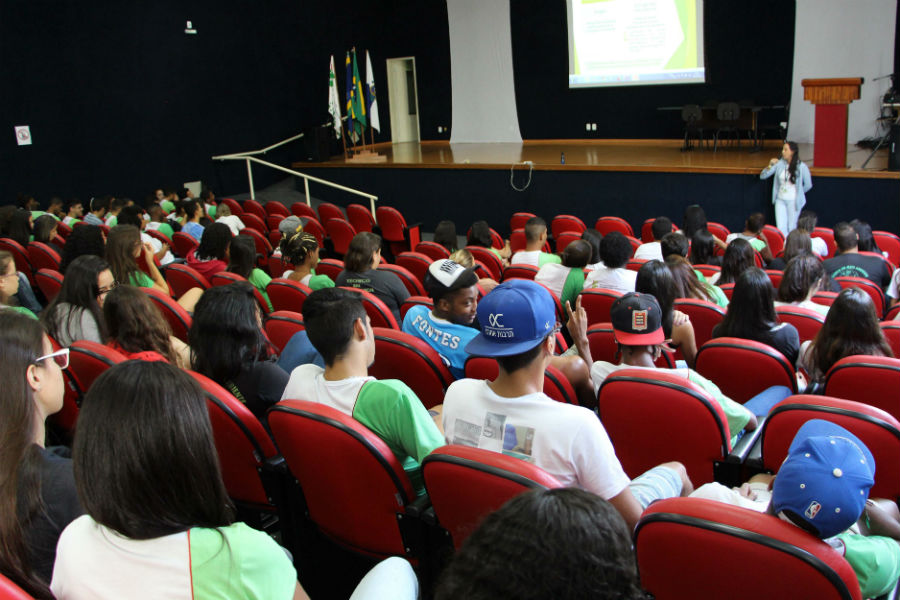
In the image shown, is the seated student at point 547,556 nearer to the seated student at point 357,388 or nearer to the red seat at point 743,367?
→ the seated student at point 357,388

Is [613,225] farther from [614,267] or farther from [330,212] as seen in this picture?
[330,212]

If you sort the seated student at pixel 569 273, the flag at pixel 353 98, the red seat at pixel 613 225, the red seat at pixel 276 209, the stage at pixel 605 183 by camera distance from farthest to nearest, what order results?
the flag at pixel 353 98 → the red seat at pixel 276 209 → the stage at pixel 605 183 → the red seat at pixel 613 225 → the seated student at pixel 569 273

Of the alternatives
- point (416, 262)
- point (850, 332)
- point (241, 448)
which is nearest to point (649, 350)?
point (850, 332)

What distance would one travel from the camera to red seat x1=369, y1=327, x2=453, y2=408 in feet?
9.32

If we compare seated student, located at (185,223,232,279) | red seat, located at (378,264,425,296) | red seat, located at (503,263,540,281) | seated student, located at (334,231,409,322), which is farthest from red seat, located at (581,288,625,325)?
seated student, located at (185,223,232,279)

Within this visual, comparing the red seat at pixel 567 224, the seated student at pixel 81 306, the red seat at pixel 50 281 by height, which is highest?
the seated student at pixel 81 306

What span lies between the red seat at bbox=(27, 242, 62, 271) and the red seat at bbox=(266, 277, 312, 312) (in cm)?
260

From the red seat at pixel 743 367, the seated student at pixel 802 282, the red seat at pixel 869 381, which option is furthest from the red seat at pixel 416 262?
the red seat at pixel 869 381

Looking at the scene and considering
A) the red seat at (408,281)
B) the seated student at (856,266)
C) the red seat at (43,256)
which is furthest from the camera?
the red seat at (43,256)

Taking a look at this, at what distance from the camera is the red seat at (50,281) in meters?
4.75

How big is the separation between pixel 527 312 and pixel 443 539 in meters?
0.68

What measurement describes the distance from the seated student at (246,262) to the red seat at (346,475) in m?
2.59

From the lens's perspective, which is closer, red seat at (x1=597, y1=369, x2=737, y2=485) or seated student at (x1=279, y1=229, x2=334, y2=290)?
red seat at (x1=597, y1=369, x2=737, y2=485)

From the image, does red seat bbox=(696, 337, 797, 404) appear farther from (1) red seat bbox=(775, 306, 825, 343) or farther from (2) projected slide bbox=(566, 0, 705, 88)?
(2) projected slide bbox=(566, 0, 705, 88)
